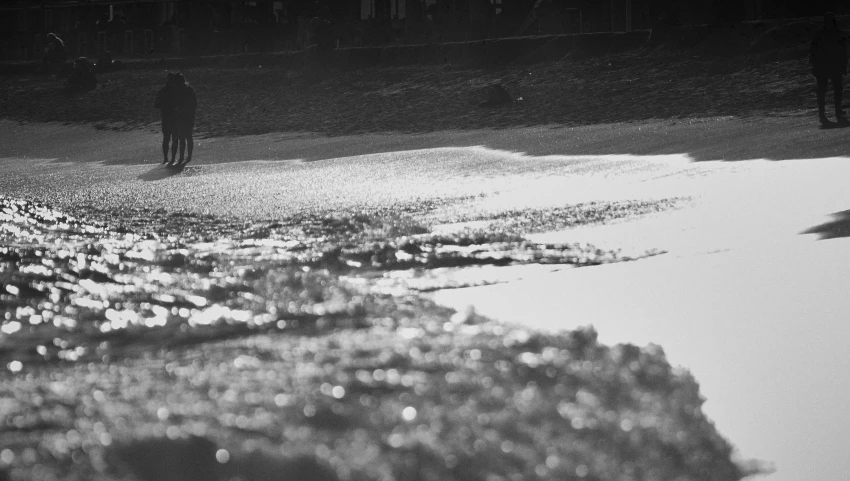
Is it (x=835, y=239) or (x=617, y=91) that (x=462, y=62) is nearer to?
(x=617, y=91)

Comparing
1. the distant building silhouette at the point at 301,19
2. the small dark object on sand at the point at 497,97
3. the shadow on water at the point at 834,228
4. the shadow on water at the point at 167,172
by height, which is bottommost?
the shadow on water at the point at 167,172

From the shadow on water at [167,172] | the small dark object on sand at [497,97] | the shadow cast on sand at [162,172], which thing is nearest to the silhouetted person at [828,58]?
the shadow on water at [167,172]

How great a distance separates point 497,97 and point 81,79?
A: 54.5ft

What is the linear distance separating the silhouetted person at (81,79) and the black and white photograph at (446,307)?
57.9 feet

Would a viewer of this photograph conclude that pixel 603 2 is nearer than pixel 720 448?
No

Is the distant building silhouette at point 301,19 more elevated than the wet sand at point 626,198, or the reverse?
the distant building silhouette at point 301,19

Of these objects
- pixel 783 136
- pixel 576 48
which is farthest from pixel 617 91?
pixel 783 136

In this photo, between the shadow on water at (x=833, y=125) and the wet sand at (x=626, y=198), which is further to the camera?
the shadow on water at (x=833, y=125)

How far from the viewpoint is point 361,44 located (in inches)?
1607

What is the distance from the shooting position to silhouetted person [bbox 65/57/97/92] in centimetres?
3816

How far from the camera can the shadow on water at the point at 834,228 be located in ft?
25.7

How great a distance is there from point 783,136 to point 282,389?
12534 mm

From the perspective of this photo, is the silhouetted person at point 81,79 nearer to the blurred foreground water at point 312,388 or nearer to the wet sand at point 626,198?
the wet sand at point 626,198

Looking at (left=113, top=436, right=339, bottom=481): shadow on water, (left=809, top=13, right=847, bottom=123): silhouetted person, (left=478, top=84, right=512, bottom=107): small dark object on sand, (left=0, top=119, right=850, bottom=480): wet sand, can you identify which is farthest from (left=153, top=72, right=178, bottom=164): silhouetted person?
(left=113, top=436, right=339, bottom=481): shadow on water
